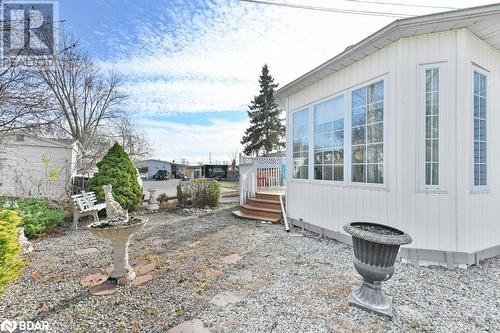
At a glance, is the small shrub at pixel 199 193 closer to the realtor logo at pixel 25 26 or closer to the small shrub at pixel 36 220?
the small shrub at pixel 36 220

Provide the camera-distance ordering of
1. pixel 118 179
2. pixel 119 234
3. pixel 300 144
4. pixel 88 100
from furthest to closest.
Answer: pixel 88 100 → pixel 118 179 → pixel 300 144 → pixel 119 234

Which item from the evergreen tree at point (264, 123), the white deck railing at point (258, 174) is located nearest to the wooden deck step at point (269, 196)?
the white deck railing at point (258, 174)

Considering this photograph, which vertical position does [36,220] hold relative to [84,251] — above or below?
above

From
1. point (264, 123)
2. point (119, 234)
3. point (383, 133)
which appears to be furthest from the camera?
point (264, 123)

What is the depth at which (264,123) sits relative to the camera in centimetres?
2562

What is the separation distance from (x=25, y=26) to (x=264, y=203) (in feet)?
22.5

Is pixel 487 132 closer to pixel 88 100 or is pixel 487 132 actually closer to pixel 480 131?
pixel 480 131

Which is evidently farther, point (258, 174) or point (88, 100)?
point (88, 100)

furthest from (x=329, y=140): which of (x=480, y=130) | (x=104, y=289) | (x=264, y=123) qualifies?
(x=264, y=123)

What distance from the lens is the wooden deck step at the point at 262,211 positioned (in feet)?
23.8

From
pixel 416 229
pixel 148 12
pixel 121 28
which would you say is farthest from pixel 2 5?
pixel 416 229

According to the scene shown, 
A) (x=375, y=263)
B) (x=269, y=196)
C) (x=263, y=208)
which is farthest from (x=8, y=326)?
(x=269, y=196)

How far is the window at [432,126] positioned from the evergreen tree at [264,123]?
21.7m

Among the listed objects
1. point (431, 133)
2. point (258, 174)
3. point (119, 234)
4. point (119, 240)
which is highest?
point (431, 133)
